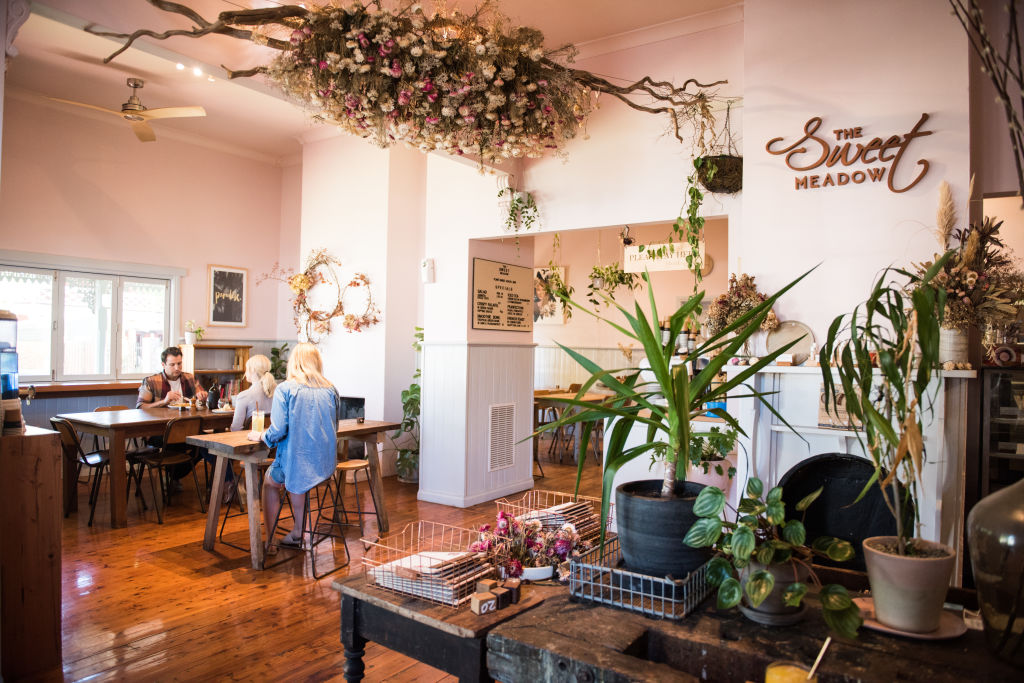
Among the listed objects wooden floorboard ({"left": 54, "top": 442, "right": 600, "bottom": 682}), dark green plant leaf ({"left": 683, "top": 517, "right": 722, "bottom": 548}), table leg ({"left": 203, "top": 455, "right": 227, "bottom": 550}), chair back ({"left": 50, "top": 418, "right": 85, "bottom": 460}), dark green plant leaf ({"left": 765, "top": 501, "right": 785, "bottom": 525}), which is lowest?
wooden floorboard ({"left": 54, "top": 442, "right": 600, "bottom": 682})

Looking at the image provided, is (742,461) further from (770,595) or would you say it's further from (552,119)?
(770,595)

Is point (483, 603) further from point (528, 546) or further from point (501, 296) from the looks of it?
point (501, 296)

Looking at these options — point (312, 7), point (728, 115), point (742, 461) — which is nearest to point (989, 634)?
point (742, 461)

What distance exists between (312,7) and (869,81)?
2980 mm

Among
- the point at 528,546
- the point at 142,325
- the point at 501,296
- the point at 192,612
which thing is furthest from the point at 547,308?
the point at 528,546

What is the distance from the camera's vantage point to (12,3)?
115 inches

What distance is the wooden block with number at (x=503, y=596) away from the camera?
158cm

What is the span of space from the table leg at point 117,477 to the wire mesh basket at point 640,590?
4.84m

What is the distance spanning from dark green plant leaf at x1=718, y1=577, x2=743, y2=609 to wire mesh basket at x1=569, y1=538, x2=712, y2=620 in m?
0.14

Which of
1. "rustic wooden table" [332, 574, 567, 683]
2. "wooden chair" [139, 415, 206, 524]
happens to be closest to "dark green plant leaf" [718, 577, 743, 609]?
"rustic wooden table" [332, 574, 567, 683]

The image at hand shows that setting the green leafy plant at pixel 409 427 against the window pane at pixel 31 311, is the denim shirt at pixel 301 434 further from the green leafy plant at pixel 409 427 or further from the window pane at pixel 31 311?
the window pane at pixel 31 311

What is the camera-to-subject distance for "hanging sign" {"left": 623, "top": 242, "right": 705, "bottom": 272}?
189 inches

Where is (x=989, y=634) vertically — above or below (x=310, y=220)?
below

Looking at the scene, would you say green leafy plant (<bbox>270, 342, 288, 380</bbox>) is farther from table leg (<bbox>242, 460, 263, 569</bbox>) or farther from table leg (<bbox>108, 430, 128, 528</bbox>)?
table leg (<bbox>242, 460, 263, 569</bbox>)
